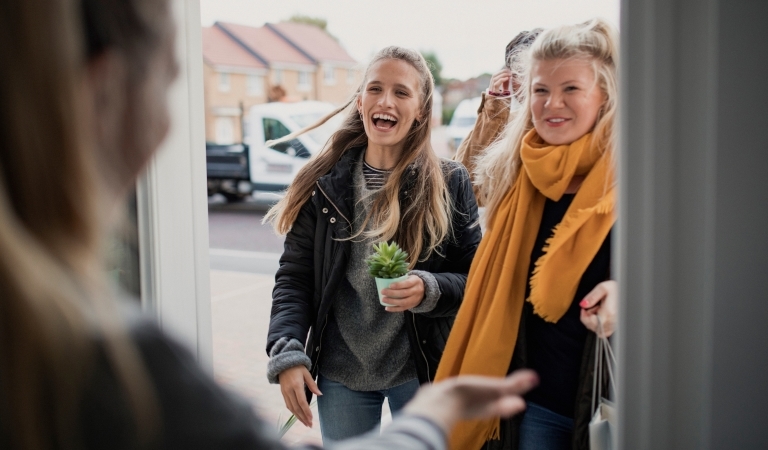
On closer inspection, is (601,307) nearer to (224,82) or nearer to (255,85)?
(224,82)

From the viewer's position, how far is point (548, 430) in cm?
145

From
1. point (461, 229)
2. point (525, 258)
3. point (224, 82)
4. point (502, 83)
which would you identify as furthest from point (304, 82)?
point (525, 258)

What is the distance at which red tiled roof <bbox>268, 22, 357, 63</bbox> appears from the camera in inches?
1008

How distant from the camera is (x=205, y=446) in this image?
568 mm

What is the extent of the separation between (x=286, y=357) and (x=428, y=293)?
1.32 feet

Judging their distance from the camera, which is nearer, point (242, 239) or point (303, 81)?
point (242, 239)

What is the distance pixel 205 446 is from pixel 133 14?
1.24 ft

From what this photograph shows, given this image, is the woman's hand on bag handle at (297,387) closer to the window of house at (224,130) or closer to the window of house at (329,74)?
the window of house at (224,130)

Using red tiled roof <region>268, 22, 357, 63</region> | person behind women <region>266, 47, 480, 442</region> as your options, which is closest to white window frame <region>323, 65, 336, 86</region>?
red tiled roof <region>268, 22, 357, 63</region>

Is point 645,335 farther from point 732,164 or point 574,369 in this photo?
point 574,369

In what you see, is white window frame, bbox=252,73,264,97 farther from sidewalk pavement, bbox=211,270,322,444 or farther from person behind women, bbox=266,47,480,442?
person behind women, bbox=266,47,480,442

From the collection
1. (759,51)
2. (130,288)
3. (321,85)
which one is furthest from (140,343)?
(321,85)

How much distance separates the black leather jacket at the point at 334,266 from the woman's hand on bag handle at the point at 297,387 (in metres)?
0.10

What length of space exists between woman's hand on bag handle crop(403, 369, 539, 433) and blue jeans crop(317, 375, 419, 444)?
3.49 ft
